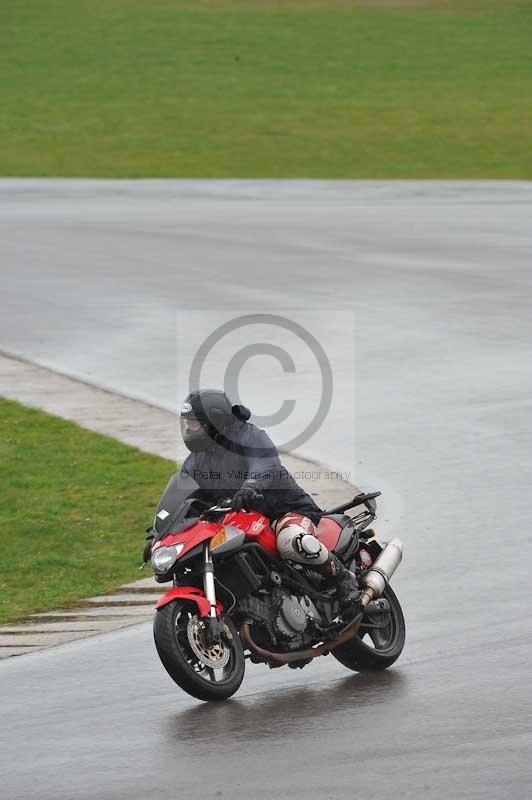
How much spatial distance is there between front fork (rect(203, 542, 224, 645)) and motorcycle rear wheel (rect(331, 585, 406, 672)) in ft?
3.67

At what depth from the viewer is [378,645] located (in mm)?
10008

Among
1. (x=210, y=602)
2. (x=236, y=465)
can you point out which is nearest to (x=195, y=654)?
(x=210, y=602)

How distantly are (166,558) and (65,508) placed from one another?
5736 mm

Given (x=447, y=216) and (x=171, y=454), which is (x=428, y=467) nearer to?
(x=171, y=454)

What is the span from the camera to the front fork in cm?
895

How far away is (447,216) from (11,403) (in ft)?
52.8

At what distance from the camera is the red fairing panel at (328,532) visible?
9.93 meters

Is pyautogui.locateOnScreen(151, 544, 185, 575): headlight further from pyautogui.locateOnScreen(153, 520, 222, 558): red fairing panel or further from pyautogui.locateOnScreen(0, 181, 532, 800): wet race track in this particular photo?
pyautogui.locateOnScreen(0, 181, 532, 800): wet race track

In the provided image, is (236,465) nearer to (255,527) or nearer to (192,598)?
(255,527)

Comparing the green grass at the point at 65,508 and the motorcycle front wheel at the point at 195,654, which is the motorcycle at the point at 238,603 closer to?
the motorcycle front wheel at the point at 195,654
